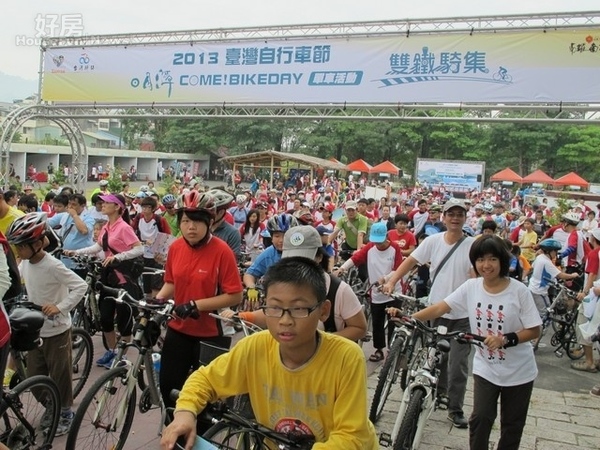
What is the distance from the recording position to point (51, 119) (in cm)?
1464

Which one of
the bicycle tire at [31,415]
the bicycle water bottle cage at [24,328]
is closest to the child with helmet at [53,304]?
the bicycle tire at [31,415]

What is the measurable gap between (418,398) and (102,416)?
6.67ft

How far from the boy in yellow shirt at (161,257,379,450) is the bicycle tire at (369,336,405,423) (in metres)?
2.55

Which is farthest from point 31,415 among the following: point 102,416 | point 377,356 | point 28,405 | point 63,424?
point 377,356

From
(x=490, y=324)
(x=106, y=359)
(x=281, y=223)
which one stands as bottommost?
(x=106, y=359)

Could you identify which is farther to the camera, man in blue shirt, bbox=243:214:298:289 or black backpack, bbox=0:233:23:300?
man in blue shirt, bbox=243:214:298:289

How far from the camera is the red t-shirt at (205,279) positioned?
3.53 meters

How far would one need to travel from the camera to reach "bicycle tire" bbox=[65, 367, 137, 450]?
3246mm

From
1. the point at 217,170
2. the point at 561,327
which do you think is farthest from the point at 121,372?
the point at 217,170

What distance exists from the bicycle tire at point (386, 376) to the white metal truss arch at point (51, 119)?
12.0 m

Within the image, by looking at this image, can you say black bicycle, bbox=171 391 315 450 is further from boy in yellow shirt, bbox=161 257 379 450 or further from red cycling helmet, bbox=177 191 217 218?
Result: red cycling helmet, bbox=177 191 217 218

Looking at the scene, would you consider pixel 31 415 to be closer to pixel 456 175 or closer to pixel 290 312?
pixel 290 312

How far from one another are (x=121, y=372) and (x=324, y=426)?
193 cm

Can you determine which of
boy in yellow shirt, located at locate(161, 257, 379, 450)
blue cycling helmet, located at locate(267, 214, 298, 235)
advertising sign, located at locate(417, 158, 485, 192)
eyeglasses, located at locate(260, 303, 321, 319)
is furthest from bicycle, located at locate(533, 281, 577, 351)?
advertising sign, located at locate(417, 158, 485, 192)
